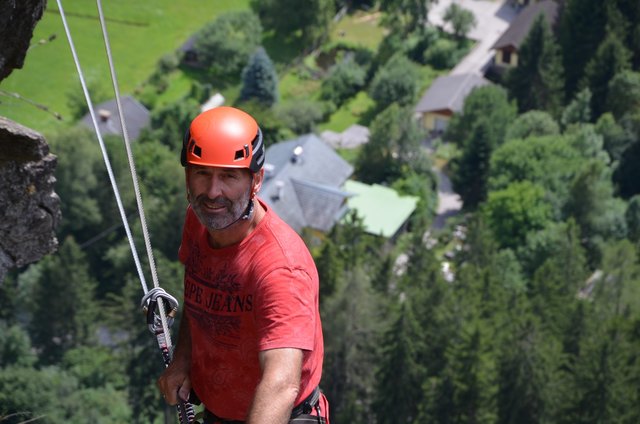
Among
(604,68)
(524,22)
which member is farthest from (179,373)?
(524,22)

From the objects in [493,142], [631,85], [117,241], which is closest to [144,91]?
[117,241]

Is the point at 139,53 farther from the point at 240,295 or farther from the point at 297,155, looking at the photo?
the point at 240,295

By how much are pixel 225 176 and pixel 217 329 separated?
999mm

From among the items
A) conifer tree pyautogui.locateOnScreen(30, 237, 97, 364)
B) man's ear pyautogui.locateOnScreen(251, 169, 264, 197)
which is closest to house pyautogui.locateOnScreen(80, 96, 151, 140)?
conifer tree pyautogui.locateOnScreen(30, 237, 97, 364)

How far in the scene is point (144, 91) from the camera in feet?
229


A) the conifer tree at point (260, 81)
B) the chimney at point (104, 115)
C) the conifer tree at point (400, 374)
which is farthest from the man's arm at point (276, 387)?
the conifer tree at point (260, 81)

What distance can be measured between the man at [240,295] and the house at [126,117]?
5660 cm

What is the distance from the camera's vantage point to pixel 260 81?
6662cm

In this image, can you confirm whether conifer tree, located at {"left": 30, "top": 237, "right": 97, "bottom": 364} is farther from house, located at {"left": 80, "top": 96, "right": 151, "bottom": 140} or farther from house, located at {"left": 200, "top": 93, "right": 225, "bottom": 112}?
house, located at {"left": 200, "top": 93, "right": 225, "bottom": 112}

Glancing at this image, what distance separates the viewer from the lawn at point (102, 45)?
68812 mm

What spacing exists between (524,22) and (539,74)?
25.2ft

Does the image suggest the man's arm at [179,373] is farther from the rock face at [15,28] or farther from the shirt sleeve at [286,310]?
the rock face at [15,28]

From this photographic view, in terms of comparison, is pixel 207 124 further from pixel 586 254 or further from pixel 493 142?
pixel 493 142

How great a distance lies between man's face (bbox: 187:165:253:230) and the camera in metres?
6.56
